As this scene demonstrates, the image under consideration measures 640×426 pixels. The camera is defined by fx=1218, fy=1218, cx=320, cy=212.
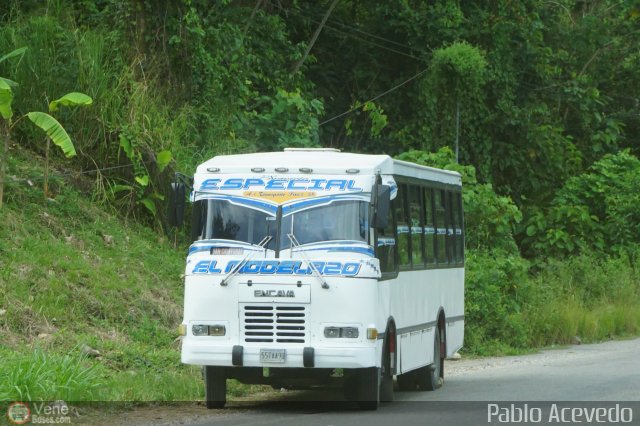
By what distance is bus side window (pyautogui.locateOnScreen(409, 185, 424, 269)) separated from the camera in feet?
50.7

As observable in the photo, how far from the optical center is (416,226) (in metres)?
15.7

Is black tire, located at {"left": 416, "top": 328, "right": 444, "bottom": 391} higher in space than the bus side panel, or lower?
lower

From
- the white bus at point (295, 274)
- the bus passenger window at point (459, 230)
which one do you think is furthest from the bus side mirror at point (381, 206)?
the bus passenger window at point (459, 230)

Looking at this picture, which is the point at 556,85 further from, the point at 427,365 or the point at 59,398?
the point at 59,398

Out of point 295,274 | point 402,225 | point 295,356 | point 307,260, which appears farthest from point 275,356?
point 402,225

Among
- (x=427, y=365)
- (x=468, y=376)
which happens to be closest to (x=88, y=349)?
(x=427, y=365)

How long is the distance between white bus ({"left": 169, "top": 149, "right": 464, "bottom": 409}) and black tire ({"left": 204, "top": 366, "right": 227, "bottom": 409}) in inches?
0.4

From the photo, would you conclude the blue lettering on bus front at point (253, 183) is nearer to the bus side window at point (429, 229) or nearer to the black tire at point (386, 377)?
the black tire at point (386, 377)

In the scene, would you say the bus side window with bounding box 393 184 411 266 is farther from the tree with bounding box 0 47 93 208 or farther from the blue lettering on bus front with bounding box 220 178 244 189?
the tree with bounding box 0 47 93 208

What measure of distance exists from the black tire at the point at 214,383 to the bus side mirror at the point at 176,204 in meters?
1.77

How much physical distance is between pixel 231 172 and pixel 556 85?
20.9 m

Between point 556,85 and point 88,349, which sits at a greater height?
point 556,85

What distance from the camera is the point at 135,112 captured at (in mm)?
21844

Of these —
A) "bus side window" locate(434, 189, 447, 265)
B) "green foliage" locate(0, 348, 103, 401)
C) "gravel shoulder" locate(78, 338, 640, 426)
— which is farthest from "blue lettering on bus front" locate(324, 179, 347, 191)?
"bus side window" locate(434, 189, 447, 265)
